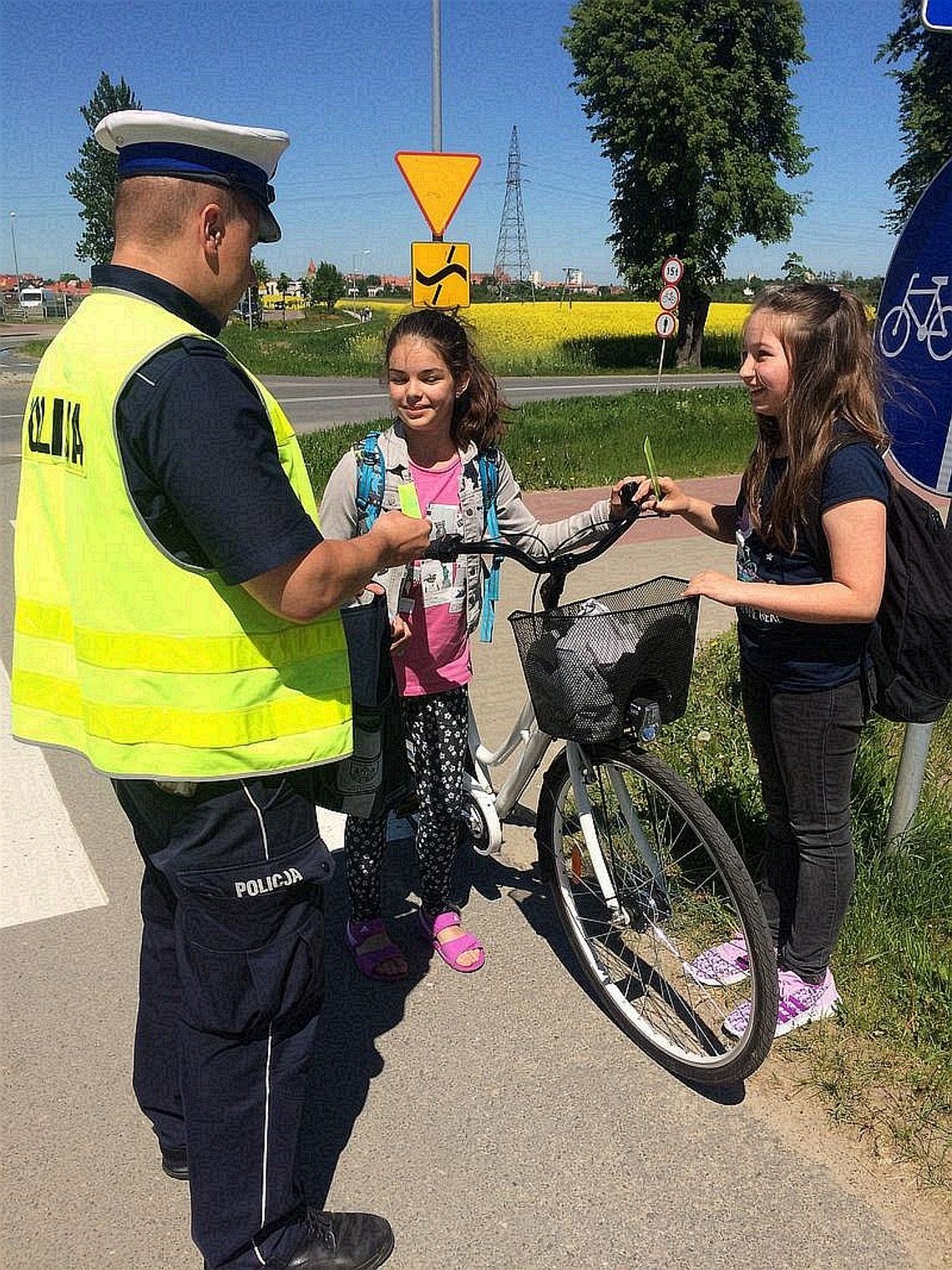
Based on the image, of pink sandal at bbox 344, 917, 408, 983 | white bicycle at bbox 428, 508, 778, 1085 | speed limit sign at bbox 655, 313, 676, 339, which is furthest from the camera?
speed limit sign at bbox 655, 313, 676, 339

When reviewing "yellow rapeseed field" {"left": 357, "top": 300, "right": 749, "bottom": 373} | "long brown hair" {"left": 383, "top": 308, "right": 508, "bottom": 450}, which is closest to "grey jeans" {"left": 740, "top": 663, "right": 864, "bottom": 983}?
"long brown hair" {"left": 383, "top": 308, "right": 508, "bottom": 450}

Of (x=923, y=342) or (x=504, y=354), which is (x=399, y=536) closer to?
(x=923, y=342)

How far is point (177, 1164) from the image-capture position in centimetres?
234

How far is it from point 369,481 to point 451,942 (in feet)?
4.77

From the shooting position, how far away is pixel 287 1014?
1.97m

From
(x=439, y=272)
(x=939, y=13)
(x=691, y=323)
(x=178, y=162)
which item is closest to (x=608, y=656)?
(x=178, y=162)

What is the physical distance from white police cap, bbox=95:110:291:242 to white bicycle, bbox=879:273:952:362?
6.40 ft

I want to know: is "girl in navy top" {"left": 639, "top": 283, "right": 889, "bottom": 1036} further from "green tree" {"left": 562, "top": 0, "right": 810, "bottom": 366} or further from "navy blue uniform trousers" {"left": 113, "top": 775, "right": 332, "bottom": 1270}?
"green tree" {"left": 562, "top": 0, "right": 810, "bottom": 366}

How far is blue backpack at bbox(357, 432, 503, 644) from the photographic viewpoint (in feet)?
9.17

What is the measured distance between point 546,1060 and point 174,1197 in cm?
98

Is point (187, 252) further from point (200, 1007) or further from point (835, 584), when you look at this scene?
point (835, 584)

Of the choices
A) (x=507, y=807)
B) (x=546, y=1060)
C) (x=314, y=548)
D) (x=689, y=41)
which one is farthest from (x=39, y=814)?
(x=689, y=41)

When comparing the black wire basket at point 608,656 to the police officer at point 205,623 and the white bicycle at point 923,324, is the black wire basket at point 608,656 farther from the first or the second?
the white bicycle at point 923,324

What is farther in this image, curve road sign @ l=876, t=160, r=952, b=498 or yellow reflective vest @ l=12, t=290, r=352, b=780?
curve road sign @ l=876, t=160, r=952, b=498
